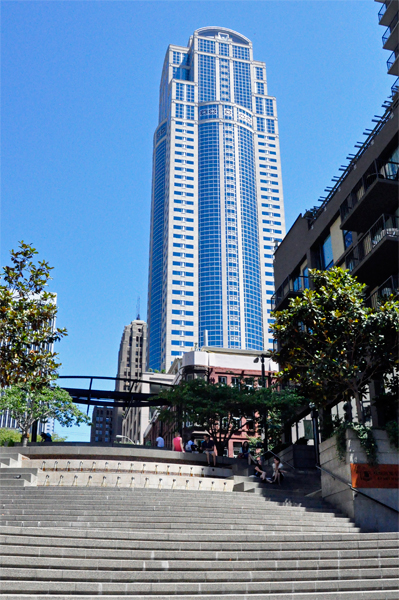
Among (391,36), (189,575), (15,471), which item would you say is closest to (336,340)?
(189,575)

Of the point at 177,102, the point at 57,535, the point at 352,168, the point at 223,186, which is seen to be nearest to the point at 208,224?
the point at 223,186

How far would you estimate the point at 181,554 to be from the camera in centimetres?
1291

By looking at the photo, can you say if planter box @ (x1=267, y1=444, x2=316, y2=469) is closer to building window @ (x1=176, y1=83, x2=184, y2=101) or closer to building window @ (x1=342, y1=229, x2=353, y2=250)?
building window @ (x1=342, y1=229, x2=353, y2=250)

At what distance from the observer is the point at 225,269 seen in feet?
538

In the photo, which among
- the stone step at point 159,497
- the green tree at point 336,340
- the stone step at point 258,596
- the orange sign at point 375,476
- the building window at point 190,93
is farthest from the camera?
the building window at point 190,93

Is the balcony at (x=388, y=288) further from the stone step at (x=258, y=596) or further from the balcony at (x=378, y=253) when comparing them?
the stone step at (x=258, y=596)

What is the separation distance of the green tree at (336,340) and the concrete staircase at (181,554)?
492 centimetres

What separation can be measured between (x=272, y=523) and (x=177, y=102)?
620ft

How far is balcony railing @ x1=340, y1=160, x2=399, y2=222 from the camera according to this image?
28875mm

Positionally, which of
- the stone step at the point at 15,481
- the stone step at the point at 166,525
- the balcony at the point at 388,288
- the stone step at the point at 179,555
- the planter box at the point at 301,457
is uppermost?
the balcony at the point at 388,288

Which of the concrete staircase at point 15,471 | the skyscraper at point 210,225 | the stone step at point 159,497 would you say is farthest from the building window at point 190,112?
the stone step at point 159,497

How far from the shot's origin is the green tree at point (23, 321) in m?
15.5

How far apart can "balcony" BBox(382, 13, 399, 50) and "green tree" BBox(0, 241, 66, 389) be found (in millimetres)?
37369

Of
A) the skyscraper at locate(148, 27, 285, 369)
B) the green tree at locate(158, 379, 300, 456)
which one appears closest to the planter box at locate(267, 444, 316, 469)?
the green tree at locate(158, 379, 300, 456)
